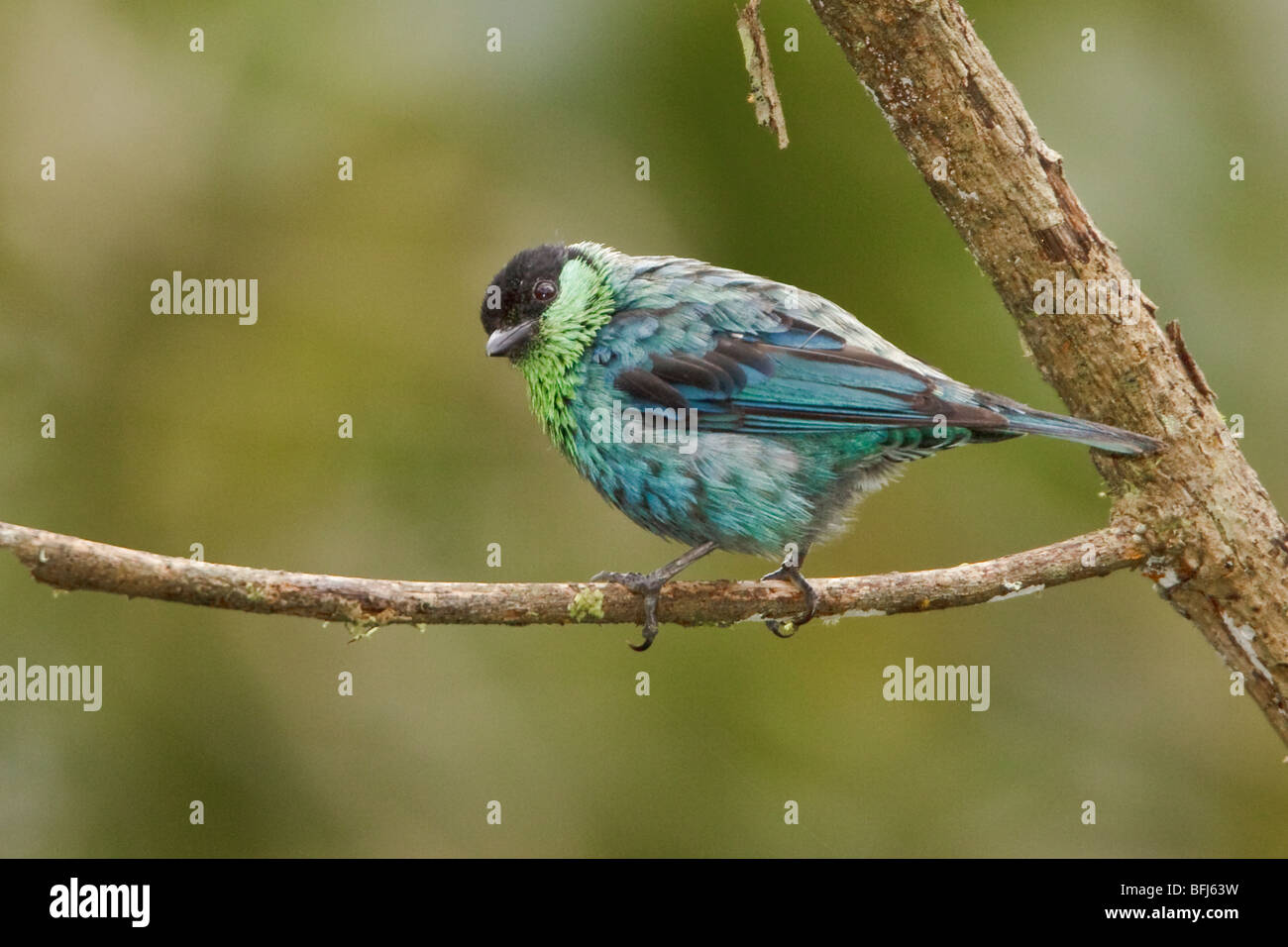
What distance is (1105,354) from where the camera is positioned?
421 centimetres

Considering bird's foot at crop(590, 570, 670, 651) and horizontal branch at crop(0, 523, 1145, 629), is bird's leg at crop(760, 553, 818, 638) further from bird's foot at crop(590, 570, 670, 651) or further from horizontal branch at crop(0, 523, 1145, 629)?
bird's foot at crop(590, 570, 670, 651)

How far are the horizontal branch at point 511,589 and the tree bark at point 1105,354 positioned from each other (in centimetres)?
21

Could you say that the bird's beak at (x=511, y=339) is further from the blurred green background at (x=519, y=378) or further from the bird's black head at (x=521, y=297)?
the blurred green background at (x=519, y=378)

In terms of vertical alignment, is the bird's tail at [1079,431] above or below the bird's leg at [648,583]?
above

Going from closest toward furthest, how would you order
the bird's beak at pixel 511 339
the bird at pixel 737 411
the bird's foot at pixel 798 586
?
the bird's foot at pixel 798 586
the bird at pixel 737 411
the bird's beak at pixel 511 339

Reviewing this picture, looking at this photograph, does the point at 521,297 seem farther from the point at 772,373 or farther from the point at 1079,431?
the point at 1079,431

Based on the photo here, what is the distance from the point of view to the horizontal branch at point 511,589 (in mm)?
3275

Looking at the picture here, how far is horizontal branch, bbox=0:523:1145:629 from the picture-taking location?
328 centimetres

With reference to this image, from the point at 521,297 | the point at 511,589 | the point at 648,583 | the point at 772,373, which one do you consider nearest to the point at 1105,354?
the point at 772,373

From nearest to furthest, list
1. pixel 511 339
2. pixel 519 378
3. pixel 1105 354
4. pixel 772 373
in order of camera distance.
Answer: pixel 1105 354 → pixel 772 373 → pixel 511 339 → pixel 519 378

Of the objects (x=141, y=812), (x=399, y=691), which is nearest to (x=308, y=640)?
(x=399, y=691)

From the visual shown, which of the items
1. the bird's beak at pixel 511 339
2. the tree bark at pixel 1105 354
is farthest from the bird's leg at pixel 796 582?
the bird's beak at pixel 511 339

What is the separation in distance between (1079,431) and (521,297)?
2.07m

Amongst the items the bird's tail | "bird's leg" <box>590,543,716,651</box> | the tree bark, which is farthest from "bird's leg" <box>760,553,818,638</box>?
the tree bark
